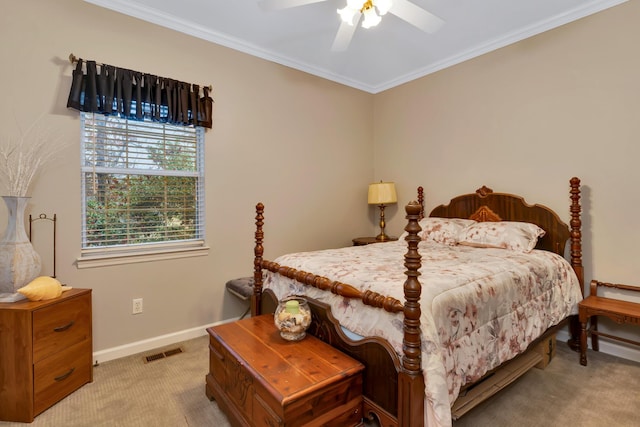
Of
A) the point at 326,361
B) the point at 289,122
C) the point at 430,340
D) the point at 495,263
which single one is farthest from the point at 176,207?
the point at 495,263

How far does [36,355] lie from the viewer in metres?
1.83

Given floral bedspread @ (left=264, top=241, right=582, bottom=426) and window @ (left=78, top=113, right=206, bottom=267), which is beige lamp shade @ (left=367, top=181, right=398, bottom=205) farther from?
window @ (left=78, top=113, right=206, bottom=267)

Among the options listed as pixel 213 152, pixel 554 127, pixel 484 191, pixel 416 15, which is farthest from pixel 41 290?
pixel 554 127

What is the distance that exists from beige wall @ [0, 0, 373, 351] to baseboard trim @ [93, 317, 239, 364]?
0.15 ft

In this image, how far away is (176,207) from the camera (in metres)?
2.88

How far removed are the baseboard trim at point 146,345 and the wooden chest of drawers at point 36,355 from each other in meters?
0.43

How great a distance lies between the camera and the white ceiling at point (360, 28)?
261 centimetres

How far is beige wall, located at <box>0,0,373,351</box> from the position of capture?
2287 millimetres

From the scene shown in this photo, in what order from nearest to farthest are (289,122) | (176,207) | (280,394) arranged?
1. (280,394)
2. (176,207)
3. (289,122)

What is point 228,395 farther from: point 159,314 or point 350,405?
point 159,314

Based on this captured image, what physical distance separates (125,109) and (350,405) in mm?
2543

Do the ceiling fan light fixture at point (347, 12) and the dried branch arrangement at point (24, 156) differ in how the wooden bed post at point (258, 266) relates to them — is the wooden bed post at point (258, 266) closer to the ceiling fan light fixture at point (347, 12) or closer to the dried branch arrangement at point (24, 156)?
the ceiling fan light fixture at point (347, 12)

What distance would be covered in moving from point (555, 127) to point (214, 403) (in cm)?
342

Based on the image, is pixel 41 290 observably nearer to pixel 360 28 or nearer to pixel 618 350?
pixel 360 28
